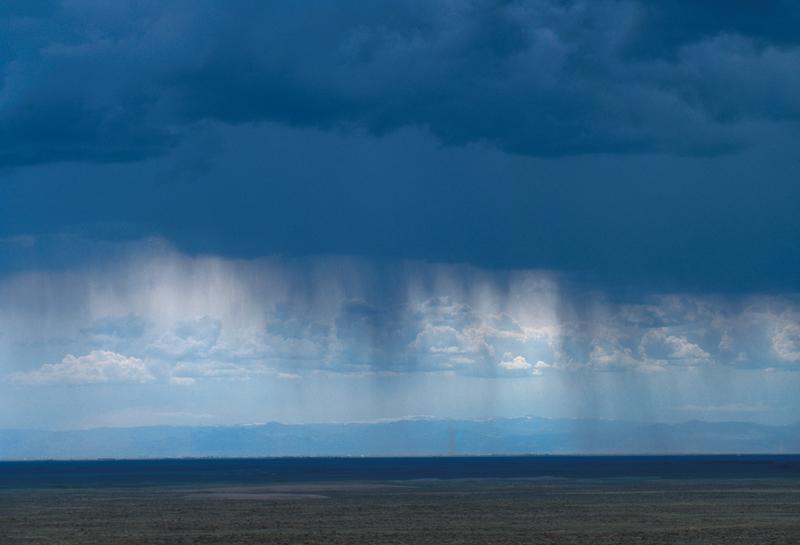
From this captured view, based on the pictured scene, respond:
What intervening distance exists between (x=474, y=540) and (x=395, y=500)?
43.7 meters

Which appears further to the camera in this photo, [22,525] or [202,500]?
[202,500]

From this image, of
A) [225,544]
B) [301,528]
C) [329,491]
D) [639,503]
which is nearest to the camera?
[225,544]

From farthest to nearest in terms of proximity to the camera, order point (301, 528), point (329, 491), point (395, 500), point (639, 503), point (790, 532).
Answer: point (329, 491) < point (395, 500) < point (639, 503) < point (301, 528) < point (790, 532)

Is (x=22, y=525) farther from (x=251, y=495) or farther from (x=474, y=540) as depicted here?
(x=251, y=495)

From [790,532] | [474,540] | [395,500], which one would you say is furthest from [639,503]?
[474,540]

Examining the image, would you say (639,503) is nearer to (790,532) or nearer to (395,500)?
(395,500)

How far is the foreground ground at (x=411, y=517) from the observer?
6681cm

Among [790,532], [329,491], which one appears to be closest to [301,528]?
[790,532]

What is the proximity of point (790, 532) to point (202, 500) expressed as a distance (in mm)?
58682

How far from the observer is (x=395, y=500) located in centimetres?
10769

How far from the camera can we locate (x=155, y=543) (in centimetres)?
6475

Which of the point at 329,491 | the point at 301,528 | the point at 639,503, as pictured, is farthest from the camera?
the point at 329,491

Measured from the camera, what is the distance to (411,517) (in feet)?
273

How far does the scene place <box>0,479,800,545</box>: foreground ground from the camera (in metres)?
66.8
